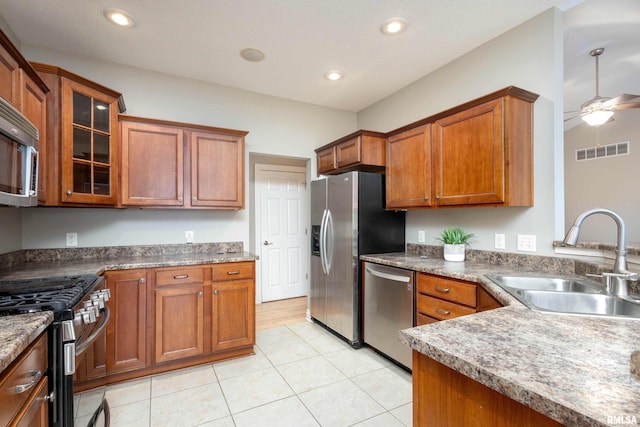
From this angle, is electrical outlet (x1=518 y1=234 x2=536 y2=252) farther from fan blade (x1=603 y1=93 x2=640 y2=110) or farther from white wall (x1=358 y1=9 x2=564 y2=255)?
fan blade (x1=603 y1=93 x2=640 y2=110)

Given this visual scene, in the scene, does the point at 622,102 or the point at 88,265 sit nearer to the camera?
the point at 88,265

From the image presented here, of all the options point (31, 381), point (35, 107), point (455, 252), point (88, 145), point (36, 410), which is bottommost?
point (36, 410)

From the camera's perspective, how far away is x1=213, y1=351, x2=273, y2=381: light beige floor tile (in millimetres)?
2426

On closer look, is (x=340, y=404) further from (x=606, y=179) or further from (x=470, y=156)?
(x=606, y=179)

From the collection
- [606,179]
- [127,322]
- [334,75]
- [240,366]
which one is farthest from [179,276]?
[606,179]

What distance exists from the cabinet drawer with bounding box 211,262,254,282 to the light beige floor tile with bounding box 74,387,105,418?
1.08 m

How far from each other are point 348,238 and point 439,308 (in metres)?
1.09

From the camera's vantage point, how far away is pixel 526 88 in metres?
2.23

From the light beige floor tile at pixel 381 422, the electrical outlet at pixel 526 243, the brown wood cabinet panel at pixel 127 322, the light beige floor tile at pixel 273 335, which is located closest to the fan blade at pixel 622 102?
the electrical outlet at pixel 526 243

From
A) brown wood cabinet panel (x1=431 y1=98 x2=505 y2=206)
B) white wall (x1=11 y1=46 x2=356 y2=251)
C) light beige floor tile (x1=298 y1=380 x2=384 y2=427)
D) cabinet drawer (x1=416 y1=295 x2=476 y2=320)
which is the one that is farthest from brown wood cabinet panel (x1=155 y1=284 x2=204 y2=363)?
brown wood cabinet panel (x1=431 y1=98 x2=505 y2=206)

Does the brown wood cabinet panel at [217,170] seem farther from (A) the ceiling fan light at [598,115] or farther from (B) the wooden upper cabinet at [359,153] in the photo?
(A) the ceiling fan light at [598,115]

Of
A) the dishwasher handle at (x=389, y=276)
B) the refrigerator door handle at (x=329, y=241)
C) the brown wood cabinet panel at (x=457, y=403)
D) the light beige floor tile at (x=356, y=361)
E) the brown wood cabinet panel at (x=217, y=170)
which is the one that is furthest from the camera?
the refrigerator door handle at (x=329, y=241)

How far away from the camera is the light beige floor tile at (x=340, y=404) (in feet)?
→ 6.20

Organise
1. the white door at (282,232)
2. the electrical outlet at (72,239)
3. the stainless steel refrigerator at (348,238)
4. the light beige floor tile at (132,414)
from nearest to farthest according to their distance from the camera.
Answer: the light beige floor tile at (132,414) → the electrical outlet at (72,239) → the stainless steel refrigerator at (348,238) → the white door at (282,232)
